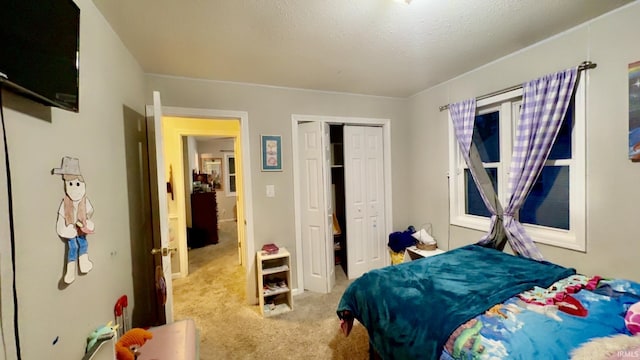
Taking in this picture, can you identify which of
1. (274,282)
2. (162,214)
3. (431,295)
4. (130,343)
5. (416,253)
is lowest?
(274,282)

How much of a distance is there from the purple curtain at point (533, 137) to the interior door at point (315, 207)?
69.1 inches

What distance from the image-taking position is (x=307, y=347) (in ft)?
6.84

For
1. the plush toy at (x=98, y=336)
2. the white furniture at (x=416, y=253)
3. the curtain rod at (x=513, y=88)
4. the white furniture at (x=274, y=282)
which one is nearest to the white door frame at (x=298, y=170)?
the white furniture at (x=274, y=282)

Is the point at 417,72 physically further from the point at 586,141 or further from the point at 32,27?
the point at 32,27

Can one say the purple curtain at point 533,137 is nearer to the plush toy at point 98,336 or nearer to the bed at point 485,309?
the bed at point 485,309

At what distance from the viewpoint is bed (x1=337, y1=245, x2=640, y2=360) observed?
3.88 feet

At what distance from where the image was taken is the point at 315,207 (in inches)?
118

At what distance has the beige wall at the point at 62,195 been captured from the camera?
2.79 feet

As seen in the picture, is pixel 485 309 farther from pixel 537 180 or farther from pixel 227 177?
pixel 227 177

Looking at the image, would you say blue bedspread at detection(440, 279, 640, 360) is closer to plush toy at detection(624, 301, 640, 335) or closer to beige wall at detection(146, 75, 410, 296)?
plush toy at detection(624, 301, 640, 335)

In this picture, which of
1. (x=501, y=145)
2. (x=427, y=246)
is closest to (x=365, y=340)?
(x=427, y=246)

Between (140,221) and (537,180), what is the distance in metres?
3.35

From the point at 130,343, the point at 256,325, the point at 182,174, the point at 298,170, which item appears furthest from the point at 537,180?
the point at 182,174

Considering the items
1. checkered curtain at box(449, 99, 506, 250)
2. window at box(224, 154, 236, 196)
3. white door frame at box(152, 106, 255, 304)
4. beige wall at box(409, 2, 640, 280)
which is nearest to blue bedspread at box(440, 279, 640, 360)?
beige wall at box(409, 2, 640, 280)
